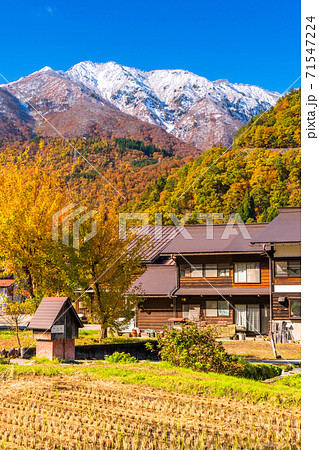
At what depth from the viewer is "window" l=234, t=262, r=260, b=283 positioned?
105ft

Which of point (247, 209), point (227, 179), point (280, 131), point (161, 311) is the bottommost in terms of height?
point (161, 311)

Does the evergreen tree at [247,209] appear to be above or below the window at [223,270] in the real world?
above

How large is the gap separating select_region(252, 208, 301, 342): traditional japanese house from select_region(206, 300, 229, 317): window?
12.8 ft

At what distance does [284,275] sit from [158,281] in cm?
935

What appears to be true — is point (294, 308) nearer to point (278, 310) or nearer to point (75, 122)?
point (278, 310)

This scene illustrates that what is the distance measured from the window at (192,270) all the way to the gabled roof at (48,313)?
1746 centimetres

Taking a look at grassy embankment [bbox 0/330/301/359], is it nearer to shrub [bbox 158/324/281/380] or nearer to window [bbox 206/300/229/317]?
shrub [bbox 158/324/281/380]

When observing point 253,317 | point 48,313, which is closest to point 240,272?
point 253,317

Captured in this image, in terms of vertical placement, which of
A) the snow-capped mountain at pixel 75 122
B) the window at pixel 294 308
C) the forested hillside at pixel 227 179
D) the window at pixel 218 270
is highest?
the snow-capped mountain at pixel 75 122

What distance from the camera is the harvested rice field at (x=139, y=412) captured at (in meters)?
6.88

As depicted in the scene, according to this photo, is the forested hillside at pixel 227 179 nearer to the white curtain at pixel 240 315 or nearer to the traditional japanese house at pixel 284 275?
the white curtain at pixel 240 315

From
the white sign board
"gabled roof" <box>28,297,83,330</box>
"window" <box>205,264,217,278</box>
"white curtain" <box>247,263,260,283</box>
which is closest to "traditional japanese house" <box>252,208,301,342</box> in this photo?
"white curtain" <box>247,263,260,283</box>

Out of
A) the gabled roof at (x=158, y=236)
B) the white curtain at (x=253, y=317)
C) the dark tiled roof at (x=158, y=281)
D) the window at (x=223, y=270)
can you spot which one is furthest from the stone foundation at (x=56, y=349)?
the gabled roof at (x=158, y=236)

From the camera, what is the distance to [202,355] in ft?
44.2
